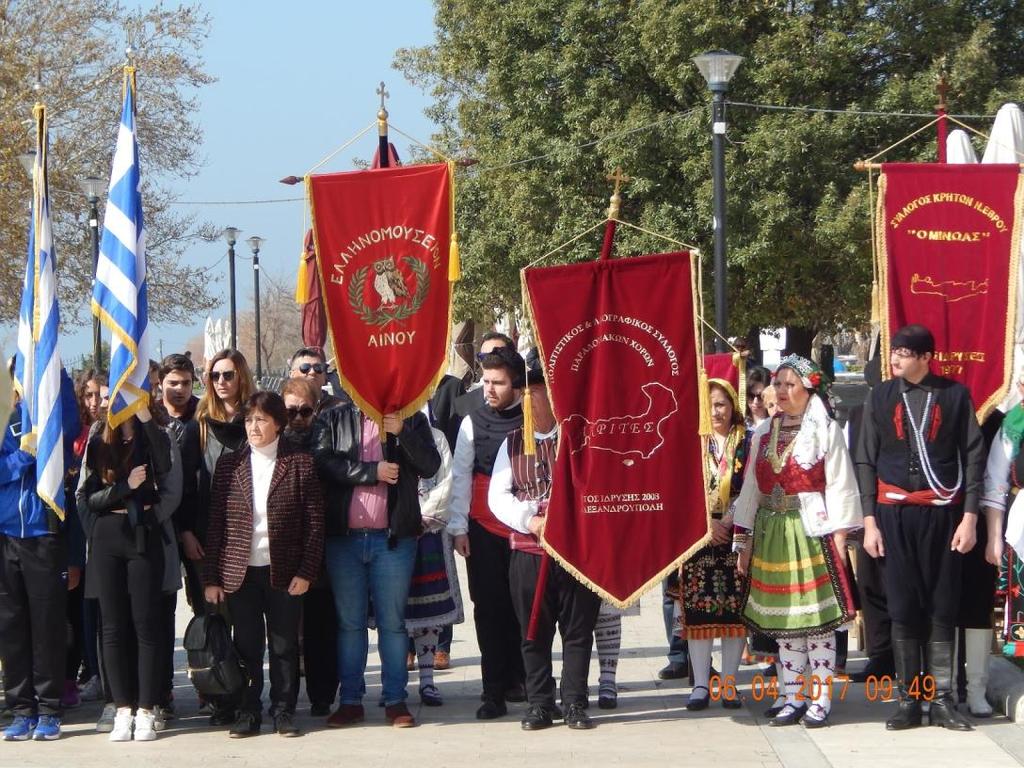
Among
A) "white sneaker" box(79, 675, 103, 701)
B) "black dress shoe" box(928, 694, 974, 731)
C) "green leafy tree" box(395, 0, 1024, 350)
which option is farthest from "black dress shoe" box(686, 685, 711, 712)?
"green leafy tree" box(395, 0, 1024, 350)

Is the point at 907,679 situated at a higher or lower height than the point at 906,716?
higher

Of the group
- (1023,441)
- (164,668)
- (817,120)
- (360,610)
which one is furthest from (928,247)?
(817,120)

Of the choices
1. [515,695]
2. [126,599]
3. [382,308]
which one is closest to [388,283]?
[382,308]

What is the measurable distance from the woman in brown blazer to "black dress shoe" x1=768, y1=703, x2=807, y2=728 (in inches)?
96.0

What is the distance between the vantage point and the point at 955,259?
7.72 m

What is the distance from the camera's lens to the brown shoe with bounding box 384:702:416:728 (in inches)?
295

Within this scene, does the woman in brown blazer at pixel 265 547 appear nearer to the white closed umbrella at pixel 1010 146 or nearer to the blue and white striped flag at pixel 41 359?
the blue and white striped flag at pixel 41 359

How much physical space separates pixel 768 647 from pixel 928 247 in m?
2.38

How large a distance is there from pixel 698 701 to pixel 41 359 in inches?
155

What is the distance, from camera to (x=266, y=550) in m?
7.38

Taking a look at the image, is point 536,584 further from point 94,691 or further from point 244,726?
point 94,691

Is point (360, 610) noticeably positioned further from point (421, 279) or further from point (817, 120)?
point (817, 120)

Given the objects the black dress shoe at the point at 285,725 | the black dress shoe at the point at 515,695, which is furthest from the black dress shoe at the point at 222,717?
the black dress shoe at the point at 515,695
